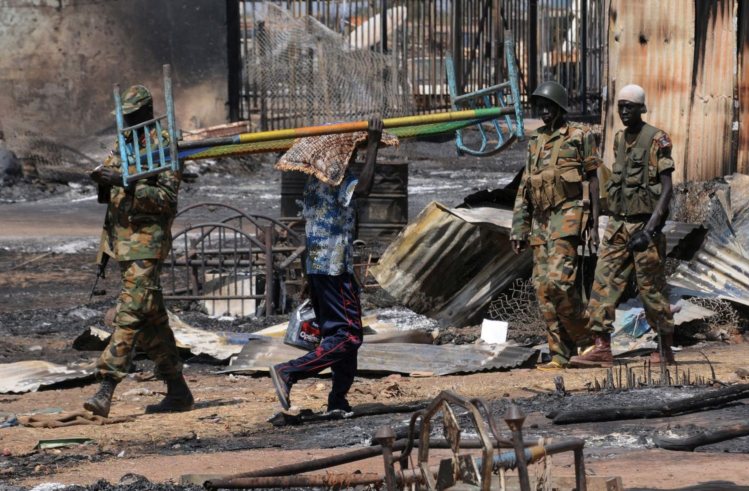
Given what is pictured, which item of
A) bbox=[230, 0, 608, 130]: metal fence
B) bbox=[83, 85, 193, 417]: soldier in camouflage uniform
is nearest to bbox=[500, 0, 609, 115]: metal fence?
bbox=[230, 0, 608, 130]: metal fence

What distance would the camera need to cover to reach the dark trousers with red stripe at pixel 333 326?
22.4 ft

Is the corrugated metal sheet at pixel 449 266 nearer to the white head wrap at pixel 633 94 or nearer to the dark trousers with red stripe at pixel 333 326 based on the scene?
the white head wrap at pixel 633 94

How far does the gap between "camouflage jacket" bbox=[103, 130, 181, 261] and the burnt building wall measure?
12.8 m

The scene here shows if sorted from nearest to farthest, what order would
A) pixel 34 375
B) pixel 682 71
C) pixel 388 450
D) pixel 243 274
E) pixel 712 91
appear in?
pixel 388 450, pixel 34 375, pixel 243 274, pixel 682 71, pixel 712 91

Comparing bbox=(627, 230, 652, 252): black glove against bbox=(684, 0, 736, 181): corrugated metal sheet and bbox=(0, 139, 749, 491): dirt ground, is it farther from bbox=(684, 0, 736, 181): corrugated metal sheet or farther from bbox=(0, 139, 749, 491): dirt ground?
bbox=(684, 0, 736, 181): corrugated metal sheet

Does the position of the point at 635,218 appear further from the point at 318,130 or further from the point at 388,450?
the point at 388,450

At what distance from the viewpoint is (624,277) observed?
8352mm

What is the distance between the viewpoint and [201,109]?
790 inches

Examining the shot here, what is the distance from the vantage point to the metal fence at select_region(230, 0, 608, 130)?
20422 millimetres

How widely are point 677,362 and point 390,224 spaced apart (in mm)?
4765

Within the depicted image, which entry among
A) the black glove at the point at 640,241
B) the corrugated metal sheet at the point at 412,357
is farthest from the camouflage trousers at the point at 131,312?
the black glove at the point at 640,241

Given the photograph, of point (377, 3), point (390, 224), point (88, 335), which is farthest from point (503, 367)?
point (377, 3)

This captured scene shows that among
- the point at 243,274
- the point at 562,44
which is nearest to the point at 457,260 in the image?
the point at 243,274

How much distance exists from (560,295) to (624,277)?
0.40 metres
